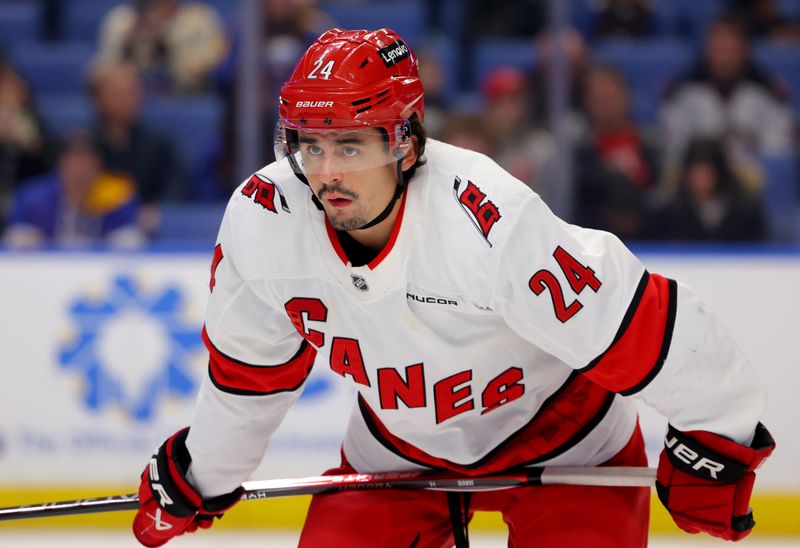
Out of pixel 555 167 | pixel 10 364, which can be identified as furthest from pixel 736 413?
pixel 10 364

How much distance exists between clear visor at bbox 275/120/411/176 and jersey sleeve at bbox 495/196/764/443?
0.84 feet

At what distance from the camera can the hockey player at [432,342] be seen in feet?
6.81

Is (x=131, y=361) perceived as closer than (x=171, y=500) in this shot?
No

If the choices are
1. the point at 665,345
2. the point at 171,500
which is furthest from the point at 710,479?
the point at 171,500

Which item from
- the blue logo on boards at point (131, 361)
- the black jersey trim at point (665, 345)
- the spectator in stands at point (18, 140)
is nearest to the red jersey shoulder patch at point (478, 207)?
the black jersey trim at point (665, 345)

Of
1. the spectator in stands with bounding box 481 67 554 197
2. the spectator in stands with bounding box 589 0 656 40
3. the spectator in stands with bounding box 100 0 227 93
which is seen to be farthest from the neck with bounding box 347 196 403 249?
the spectator in stands with bounding box 589 0 656 40

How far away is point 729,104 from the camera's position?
15.4 feet

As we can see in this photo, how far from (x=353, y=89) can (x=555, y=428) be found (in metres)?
0.78

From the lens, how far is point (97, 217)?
443 cm

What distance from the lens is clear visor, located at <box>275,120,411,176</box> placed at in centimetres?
208

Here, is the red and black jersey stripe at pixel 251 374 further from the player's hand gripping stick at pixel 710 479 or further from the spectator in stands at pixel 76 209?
the spectator in stands at pixel 76 209

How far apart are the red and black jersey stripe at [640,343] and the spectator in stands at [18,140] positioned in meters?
3.03

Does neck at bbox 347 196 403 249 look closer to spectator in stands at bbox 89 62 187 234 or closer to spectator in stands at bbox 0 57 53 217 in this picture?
spectator in stands at bbox 89 62 187 234

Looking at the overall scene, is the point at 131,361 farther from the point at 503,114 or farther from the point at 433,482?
the point at 433,482
